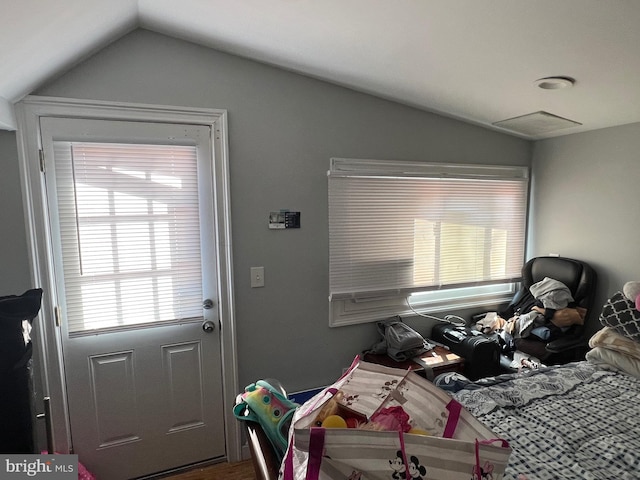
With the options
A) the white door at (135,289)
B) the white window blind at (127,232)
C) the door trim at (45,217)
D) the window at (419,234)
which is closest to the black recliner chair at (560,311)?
the window at (419,234)

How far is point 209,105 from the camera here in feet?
6.63

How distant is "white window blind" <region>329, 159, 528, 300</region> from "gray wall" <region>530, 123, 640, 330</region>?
0.21 m

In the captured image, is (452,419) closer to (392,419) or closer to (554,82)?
(392,419)

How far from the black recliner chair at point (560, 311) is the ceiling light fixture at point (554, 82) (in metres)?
1.37

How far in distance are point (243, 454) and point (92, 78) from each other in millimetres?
2354

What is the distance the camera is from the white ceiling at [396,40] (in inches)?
51.1

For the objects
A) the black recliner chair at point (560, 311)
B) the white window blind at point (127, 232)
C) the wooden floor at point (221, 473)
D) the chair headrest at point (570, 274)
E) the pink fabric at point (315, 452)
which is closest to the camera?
the pink fabric at point (315, 452)

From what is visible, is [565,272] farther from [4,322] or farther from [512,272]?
[4,322]

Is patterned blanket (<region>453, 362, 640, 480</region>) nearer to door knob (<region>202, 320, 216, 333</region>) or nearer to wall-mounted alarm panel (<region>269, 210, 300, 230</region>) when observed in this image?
wall-mounted alarm panel (<region>269, 210, 300, 230</region>)

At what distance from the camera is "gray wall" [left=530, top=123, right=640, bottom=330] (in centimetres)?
238

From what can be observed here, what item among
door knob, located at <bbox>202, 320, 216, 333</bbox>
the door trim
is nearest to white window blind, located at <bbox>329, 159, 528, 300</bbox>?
the door trim

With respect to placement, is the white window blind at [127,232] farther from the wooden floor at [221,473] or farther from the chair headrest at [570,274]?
the chair headrest at [570,274]

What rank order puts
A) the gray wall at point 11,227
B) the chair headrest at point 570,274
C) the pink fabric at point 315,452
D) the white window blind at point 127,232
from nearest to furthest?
the pink fabric at point 315,452, the gray wall at point 11,227, the white window blind at point 127,232, the chair headrest at point 570,274

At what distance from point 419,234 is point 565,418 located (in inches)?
56.8
